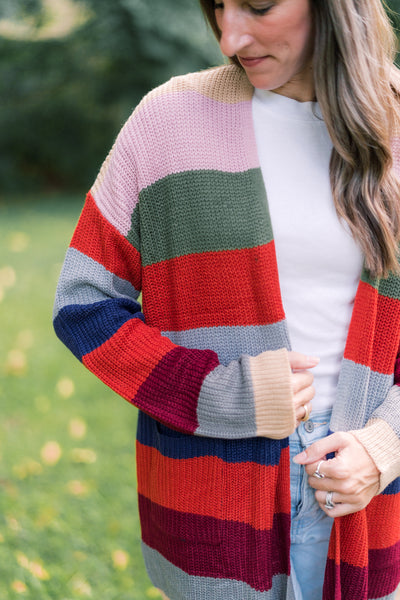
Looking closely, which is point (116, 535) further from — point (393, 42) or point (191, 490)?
point (393, 42)

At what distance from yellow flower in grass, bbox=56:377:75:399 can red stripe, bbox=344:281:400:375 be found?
112 inches

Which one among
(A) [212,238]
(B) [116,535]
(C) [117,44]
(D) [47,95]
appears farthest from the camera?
(D) [47,95]

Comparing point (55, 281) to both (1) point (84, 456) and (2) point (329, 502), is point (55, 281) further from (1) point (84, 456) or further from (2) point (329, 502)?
(2) point (329, 502)

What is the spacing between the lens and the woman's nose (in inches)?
56.3

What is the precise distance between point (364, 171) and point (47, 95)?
970 cm

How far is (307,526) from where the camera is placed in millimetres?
1679

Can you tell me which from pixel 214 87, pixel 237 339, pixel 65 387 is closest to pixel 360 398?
pixel 237 339

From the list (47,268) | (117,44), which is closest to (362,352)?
(47,268)

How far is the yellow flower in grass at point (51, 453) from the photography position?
3.50 m

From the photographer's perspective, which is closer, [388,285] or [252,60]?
[252,60]

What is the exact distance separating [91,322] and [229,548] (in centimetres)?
63

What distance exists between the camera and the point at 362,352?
1604 mm

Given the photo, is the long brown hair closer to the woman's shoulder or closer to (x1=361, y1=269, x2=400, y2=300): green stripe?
(x1=361, y1=269, x2=400, y2=300): green stripe

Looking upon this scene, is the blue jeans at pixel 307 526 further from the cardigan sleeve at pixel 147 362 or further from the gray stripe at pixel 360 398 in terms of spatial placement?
the cardigan sleeve at pixel 147 362
